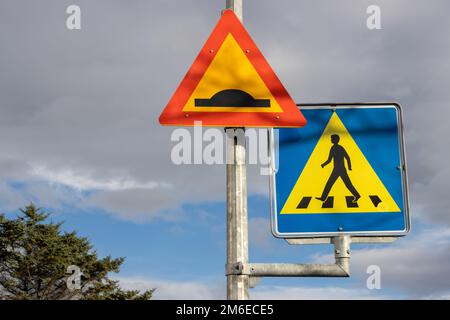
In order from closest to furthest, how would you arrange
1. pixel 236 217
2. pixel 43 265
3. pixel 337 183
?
pixel 236 217
pixel 337 183
pixel 43 265

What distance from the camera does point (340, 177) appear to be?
347 centimetres

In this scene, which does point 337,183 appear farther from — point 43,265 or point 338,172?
point 43,265

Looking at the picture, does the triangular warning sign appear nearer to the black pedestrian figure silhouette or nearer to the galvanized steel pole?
the galvanized steel pole

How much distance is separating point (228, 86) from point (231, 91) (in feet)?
0.11

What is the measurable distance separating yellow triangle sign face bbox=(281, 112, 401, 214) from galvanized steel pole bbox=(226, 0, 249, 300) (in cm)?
69

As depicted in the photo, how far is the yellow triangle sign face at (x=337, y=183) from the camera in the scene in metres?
3.46

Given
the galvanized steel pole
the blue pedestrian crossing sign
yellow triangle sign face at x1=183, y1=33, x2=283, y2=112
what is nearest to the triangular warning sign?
yellow triangle sign face at x1=183, y1=33, x2=283, y2=112

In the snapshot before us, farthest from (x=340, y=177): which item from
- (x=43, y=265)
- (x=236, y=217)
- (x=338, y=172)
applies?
(x=43, y=265)

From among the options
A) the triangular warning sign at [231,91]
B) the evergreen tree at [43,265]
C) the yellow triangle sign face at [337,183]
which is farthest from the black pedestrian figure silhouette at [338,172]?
the evergreen tree at [43,265]

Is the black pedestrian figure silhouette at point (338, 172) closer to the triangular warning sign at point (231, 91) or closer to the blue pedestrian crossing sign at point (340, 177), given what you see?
the blue pedestrian crossing sign at point (340, 177)

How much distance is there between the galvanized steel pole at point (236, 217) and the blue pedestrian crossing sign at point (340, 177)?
656 millimetres

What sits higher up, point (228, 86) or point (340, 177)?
point (228, 86)
